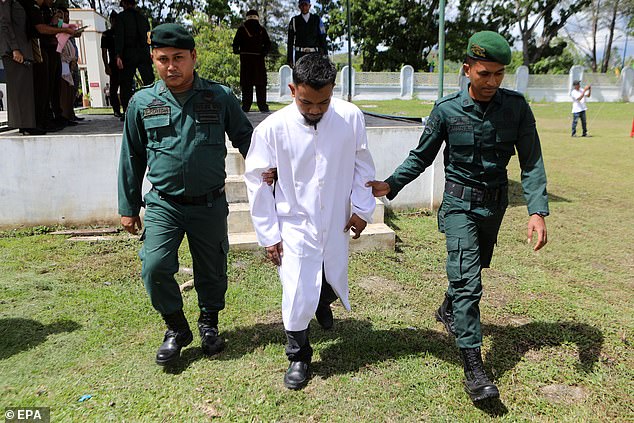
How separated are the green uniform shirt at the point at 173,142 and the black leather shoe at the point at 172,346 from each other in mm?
765

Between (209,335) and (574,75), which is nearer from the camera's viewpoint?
(209,335)

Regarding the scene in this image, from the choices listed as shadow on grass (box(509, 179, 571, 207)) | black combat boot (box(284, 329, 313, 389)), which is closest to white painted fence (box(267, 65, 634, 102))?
shadow on grass (box(509, 179, 571, 207))

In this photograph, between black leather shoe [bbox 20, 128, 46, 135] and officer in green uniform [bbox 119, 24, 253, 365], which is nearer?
officer in green uniform [bbox 119, 24, 253, 365]

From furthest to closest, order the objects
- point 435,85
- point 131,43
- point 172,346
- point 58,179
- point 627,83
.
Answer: point 627,83 → point 435,85 → point 131,43 → point 58,179 → point 172,346

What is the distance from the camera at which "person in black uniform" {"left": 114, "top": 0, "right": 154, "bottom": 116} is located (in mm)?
6848

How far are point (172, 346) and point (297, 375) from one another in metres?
0.77

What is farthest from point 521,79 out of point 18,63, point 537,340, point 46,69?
point 537,340

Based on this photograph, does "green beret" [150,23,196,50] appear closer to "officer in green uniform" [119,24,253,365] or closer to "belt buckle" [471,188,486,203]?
"officer in green uniform" [119,24,253,365]

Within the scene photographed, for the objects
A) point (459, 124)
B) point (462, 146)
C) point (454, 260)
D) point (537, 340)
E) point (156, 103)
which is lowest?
point (537, 340)

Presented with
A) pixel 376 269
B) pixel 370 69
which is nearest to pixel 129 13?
pixel 376 269

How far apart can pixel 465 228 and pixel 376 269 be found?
1776 mm

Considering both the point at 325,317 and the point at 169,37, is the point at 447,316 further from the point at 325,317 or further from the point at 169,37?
the point at 169,37

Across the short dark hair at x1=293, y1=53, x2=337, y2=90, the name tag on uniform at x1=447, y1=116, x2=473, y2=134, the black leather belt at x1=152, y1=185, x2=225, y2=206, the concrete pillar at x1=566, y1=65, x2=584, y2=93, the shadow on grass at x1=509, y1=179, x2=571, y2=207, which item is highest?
the concrete pillar at x1=566, y1=65, x2=584, y2=93

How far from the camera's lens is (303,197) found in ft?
8.64
